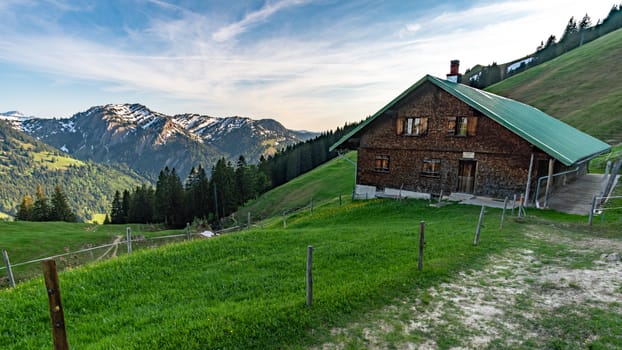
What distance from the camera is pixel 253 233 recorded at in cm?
1552

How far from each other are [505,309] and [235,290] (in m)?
6.97

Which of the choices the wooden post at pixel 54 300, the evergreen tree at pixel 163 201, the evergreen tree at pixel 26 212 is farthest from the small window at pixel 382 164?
the evergreen tree at pixel 26 212

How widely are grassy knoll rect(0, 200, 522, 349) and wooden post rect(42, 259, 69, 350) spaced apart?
6.56 feet

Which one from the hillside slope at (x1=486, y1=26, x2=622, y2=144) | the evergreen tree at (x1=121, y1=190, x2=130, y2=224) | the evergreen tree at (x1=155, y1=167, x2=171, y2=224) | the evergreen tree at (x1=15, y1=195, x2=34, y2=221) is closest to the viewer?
the hillside slope at (x1=486, y1=26, x2=622, y2=144)

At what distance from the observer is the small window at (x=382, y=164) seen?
28.8 m

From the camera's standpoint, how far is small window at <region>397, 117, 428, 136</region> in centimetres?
2628

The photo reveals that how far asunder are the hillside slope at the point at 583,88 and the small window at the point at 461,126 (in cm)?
4384

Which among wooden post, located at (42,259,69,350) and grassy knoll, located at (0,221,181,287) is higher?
wooden post, located at (42,259,69,350)

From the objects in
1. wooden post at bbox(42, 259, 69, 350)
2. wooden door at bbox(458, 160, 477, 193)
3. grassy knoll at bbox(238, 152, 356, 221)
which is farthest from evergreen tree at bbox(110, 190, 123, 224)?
wooden post at bbox(42, 259, 69, 350)

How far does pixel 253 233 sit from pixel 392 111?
18.1 meters

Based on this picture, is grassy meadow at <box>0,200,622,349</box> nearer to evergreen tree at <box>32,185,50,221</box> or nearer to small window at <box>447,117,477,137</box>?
small window at <box>447,117,477,137</box>

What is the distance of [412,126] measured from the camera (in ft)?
88.4

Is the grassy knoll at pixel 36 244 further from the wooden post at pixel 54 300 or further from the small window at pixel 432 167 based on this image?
the small window at pixel 432 167

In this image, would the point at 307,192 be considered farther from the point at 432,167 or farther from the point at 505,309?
the point at 505,309
